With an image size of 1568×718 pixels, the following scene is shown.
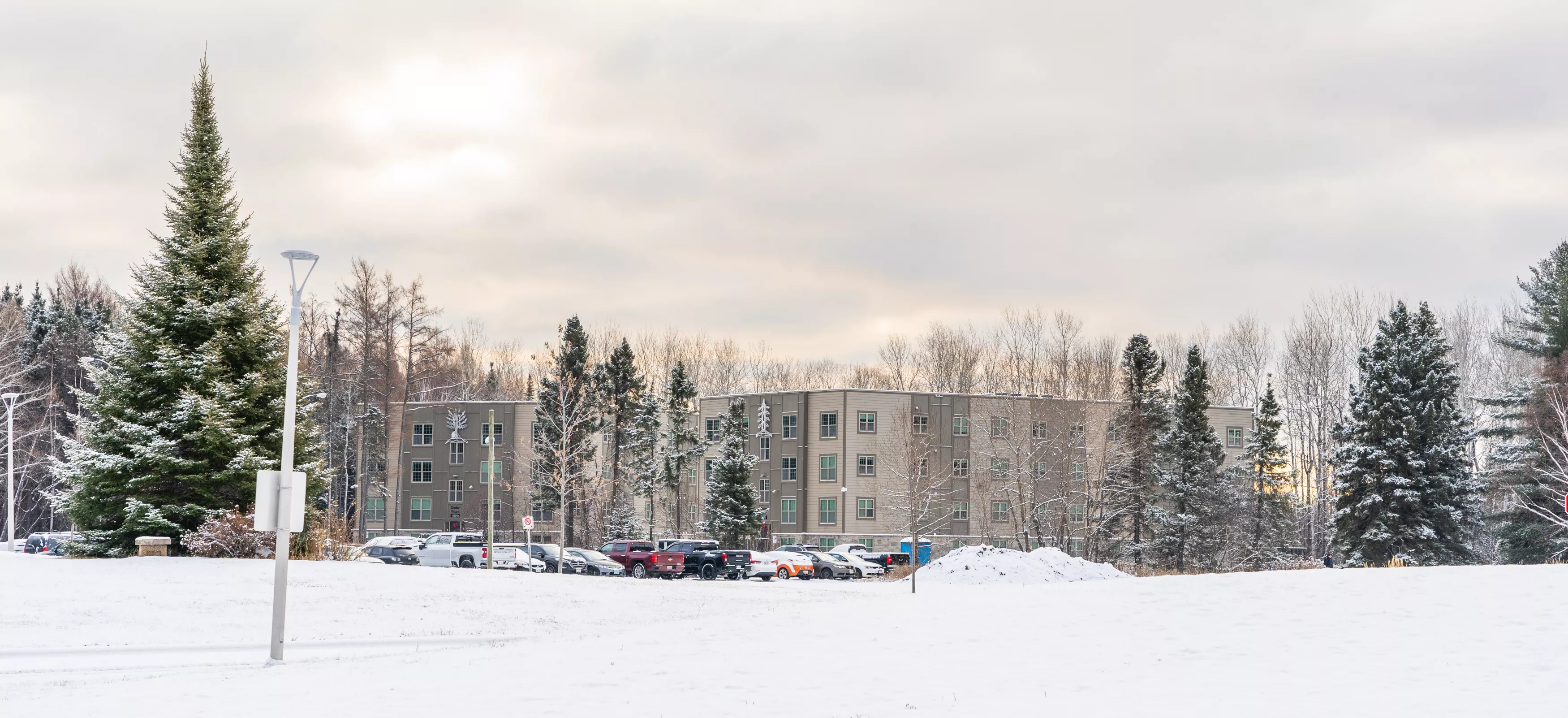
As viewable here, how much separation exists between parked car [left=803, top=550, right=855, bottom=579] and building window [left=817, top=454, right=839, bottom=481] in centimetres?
2420

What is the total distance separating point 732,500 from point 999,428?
20.6 meters

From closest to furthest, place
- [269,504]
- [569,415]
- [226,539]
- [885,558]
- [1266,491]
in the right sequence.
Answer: [269,504]
[226,539]
[885,558]
[569,415]
[1266,491]

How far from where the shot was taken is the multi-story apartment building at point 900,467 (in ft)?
240

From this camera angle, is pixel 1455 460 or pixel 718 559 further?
pixel 1455 460

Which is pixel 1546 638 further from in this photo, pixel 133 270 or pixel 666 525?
pixel 666 525

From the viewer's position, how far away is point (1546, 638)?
17.5 metres

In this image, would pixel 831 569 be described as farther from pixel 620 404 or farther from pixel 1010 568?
pixel 620 404

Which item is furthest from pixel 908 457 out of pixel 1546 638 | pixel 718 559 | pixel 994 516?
pixel 1546 638

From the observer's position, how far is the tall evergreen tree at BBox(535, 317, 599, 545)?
70188 mm

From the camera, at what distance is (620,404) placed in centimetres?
7700

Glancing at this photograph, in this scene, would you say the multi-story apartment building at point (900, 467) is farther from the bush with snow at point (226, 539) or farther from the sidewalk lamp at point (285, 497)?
the sidewalk lamp at point (285, 497)

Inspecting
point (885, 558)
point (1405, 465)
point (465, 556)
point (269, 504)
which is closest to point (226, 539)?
point (269, 504)

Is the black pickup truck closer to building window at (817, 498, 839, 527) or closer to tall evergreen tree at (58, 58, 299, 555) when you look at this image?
tall evergreen tree at (58, 58, 299, 555)

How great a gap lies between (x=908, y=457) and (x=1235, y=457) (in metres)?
32.6
